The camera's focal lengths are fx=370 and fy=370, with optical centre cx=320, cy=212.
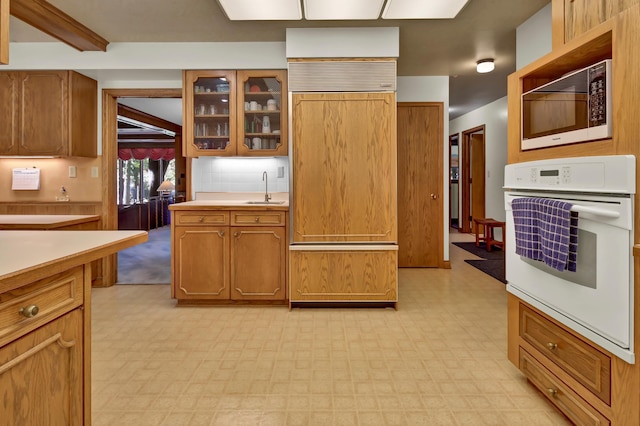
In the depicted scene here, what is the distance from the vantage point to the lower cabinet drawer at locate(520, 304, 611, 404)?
1.33 m

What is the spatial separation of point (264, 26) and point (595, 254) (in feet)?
9.24

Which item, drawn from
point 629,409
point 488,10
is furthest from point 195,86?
point 629,409

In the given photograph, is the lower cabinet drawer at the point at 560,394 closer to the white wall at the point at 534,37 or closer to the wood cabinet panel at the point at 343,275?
the wood cabinet panel at the point at 343,275

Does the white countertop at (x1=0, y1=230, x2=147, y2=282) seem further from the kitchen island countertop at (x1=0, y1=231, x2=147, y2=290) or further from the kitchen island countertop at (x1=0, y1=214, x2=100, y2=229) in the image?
the kitchen island countertop at (x1=0, y1=214, x2=100, y2=229)

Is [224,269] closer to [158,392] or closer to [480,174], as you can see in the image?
[158,392]

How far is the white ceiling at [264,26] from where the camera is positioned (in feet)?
9.16

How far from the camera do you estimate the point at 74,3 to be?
2.74m

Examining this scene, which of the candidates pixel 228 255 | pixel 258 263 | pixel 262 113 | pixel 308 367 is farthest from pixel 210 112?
pixel 308 367

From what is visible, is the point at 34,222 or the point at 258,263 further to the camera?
the point at 258,263

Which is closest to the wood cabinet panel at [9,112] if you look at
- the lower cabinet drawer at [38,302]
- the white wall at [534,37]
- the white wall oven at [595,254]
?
the lower cabinet drawer at [38,302]

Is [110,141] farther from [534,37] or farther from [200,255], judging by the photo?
[534,37]

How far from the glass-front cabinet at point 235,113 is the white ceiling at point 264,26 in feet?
1.14

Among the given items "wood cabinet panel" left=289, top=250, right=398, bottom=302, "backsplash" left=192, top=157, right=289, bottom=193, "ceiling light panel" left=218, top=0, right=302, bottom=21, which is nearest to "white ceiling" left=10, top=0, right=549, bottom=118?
"ceiling light panel" left=218, top=0, right=302, bottom=21

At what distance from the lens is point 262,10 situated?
104 inches
